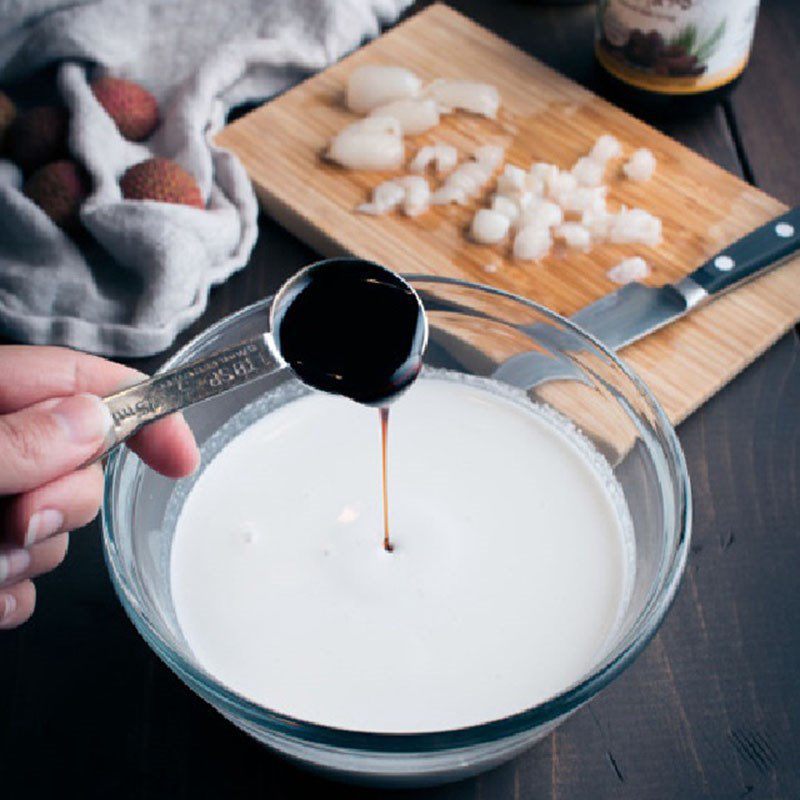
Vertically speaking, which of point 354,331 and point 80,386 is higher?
point 354,331

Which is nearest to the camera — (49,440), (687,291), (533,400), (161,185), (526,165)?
(49,440)

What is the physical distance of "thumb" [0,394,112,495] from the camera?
90 centimetres

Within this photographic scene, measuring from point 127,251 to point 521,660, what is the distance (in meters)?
0.78

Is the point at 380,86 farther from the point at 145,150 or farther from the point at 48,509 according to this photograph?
the point at 48,509

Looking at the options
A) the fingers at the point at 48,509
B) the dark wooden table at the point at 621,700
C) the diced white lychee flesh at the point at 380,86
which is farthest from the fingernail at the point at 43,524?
the diced white lychee flesh at the point at 380,86

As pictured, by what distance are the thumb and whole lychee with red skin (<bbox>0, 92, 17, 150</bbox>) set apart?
858 mm

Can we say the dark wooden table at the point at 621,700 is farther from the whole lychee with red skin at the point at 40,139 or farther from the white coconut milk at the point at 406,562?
the whole lychee with red skin at the point at 40,139

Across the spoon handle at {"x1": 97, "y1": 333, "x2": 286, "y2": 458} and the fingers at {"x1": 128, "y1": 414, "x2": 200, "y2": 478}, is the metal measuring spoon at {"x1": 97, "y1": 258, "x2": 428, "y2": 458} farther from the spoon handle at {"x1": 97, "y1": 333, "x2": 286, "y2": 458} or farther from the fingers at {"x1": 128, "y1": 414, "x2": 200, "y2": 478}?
the fingers at {"x1": 128, "y1": 414, "x2": 200, "y2": 478}

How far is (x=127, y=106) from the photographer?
168 cm

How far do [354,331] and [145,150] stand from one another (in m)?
0.73

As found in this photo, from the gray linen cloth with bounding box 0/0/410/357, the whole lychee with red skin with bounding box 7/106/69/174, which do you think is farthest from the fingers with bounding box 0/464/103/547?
the whole lychee with red skin with bounding box 7/106/69/174

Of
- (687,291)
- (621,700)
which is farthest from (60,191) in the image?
(621,700)

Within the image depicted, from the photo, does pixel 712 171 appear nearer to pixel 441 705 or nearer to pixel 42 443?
pixel 441 705

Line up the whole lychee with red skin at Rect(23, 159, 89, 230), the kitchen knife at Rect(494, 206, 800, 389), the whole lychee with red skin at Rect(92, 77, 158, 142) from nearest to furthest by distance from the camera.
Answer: the kitchen knife at Rect(494, 206, 800, 389), the whole lychee with red skin at Rect(23, 159, 89, 230), the whole lychee with red skin at Rect(92, 77, 158, 142)
